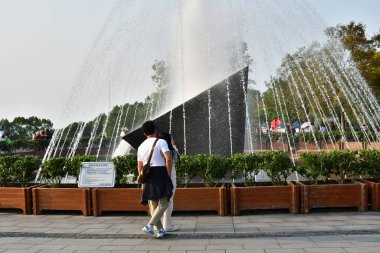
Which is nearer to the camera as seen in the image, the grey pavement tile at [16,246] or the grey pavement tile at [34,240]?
the grey pavement tile at [16,246]

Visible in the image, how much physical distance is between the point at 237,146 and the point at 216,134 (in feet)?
2.35

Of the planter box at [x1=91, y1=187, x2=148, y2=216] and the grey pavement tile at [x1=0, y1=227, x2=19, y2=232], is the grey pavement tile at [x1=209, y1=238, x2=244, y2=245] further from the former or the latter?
the grey pavement tile at [x1=0, y1=227, x2=19, y2=232]

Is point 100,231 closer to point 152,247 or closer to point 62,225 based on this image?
point 62,225

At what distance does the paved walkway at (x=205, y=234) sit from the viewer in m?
6.41

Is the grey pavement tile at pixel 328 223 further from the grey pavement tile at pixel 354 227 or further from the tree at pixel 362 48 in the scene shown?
the tree at pixel 362 48

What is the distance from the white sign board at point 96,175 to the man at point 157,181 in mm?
1991

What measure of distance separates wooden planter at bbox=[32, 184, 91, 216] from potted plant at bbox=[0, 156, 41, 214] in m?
0.23

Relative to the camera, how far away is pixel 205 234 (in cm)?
712

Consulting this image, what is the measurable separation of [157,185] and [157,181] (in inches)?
2.4

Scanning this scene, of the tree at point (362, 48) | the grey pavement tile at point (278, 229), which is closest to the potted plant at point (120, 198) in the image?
the grey pavement tile at point (278, 229)

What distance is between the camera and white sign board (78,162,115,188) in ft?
29.6

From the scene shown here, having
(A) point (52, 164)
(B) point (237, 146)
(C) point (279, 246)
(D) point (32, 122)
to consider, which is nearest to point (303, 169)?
(C) point (279, 246)

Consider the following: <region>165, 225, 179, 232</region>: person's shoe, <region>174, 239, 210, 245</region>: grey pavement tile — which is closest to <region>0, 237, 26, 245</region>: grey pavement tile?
<region>165, 225, 179, 232</region>: person's shoe

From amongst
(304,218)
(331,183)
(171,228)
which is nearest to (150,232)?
(171,228)
